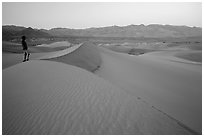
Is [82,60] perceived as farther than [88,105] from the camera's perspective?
Yes

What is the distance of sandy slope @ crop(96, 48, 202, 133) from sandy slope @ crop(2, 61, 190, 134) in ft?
4.57

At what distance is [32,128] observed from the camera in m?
3.24

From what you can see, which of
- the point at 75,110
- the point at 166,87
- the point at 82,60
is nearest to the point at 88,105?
the point at 75,110

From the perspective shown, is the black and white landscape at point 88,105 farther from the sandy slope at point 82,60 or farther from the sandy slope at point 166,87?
the sandy slope at point 82,60

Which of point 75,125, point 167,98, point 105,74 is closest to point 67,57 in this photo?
point 105,74

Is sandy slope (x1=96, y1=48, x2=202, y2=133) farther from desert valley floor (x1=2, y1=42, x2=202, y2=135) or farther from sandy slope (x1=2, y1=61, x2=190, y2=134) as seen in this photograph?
sandy slope (x1=2, y1=61, x2=190, y2=134)

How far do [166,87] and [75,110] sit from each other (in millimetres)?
5069

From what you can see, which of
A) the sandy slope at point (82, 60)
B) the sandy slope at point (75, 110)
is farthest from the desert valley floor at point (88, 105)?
the sandy slope at point (82, 60)

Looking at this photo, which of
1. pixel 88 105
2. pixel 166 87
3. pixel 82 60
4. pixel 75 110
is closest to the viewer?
pixel 75 110

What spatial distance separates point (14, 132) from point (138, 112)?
2368mm

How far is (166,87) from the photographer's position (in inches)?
302

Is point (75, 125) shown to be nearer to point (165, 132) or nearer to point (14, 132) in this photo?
point (14, 132)

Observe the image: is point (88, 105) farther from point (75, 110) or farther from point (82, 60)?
point (82, 60)

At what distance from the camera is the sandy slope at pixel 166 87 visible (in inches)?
218
